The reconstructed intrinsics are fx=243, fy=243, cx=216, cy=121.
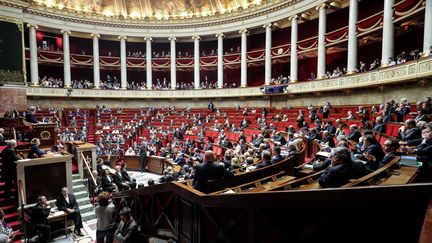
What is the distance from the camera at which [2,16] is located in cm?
1712

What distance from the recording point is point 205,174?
3533 mm

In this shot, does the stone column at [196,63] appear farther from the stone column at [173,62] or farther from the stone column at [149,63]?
the stone column at [149,63]

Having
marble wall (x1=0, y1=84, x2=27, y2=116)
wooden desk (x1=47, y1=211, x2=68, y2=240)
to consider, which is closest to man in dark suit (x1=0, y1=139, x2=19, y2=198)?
wooden desk (x1=47, y1=211, x2=68, y2=240)

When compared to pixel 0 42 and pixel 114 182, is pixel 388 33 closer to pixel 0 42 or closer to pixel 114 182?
pixel 114 182

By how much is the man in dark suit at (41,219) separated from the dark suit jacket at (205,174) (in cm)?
507

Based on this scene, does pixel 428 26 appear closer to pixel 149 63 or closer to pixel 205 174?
pixel 205 174

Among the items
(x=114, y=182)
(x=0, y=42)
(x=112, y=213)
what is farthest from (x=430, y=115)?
(x=0, y=42)

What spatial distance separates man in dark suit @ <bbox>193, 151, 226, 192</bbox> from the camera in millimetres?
3516

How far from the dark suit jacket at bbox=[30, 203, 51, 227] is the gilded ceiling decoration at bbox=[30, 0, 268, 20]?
21.4m

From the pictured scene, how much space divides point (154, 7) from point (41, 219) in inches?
932

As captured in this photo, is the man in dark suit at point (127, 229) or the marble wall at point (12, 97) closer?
the man in dark suit at point (127, 229)

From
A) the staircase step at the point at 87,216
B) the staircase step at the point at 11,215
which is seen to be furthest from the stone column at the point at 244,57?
the staircase step at the point at 11,215

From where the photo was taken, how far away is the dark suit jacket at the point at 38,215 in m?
6.13

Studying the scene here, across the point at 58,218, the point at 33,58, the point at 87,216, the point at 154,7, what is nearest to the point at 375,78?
the point at 87,216
